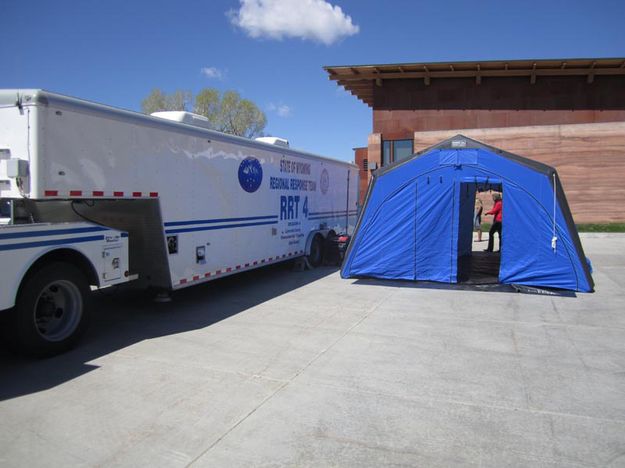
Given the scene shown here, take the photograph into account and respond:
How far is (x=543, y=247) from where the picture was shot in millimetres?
8938

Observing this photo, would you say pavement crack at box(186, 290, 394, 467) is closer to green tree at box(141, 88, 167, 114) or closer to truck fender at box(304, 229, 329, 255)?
truck fender at box(304, 229, 329, 255)

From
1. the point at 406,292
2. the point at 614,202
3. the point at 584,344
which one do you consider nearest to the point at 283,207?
the point at 406,292

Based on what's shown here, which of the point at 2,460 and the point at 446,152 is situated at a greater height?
the point at 446,152

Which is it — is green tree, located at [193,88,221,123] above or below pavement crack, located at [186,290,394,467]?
above

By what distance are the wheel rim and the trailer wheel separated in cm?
656

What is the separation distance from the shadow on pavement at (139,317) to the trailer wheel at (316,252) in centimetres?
41

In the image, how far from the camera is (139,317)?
24.1 feet

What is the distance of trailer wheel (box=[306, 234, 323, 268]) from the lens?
12000 millimetres

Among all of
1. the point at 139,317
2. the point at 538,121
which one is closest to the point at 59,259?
the point at 139,317

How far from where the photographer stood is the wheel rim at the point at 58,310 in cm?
541

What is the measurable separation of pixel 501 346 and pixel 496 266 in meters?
6.13

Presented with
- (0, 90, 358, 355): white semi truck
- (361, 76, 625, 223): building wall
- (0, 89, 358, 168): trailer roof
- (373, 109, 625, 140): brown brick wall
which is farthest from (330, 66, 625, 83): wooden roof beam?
(0, 89, 358, 168): trailer roof

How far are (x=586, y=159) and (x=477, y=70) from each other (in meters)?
5.91

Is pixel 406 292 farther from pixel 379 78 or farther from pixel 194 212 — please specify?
pixel 379 78
